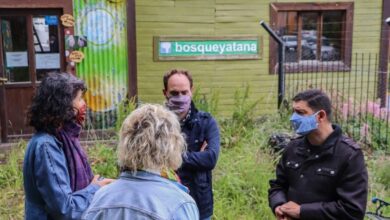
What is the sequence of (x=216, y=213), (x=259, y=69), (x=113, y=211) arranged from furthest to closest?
1. (x=259, y=69)
2. (x=216, y=213)
3. (x=113, y=211)

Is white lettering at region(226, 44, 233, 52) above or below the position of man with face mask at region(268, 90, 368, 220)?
above

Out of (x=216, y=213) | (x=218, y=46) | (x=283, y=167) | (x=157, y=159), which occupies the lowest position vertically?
(x=216, y=213)

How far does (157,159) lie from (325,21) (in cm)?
835

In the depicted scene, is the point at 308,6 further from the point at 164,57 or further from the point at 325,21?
the point at 164,57

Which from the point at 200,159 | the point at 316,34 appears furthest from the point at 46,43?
the point at 200,159

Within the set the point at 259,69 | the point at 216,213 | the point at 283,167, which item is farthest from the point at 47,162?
the point at 259,69

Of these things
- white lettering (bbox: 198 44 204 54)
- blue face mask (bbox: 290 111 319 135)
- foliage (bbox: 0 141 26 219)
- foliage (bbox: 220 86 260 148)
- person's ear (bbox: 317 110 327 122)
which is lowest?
foliage (bbox: 0 141 26 219)

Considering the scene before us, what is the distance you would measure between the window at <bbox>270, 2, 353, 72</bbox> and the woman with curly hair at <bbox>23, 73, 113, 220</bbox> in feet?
23.0

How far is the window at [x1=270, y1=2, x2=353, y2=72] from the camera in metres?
9.33

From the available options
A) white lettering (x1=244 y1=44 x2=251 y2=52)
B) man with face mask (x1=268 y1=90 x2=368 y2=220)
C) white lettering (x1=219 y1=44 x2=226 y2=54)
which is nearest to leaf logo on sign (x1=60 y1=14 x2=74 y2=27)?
white lettering (x1=219 y1=44 x2=226 y2=54)

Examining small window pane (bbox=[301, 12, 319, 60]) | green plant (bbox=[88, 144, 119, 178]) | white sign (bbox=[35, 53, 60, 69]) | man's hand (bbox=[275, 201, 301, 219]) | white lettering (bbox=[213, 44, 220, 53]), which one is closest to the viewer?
man's hand (bbox=[275, 201, 301, 219])

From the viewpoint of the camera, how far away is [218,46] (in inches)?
348

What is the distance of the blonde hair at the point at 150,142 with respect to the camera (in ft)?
6.39

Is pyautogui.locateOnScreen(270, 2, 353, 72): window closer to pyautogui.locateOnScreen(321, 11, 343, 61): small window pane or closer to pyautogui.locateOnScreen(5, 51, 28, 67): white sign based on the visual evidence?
pyautogui.locateOnScreen(321, 11, 343, 61): small window pane
